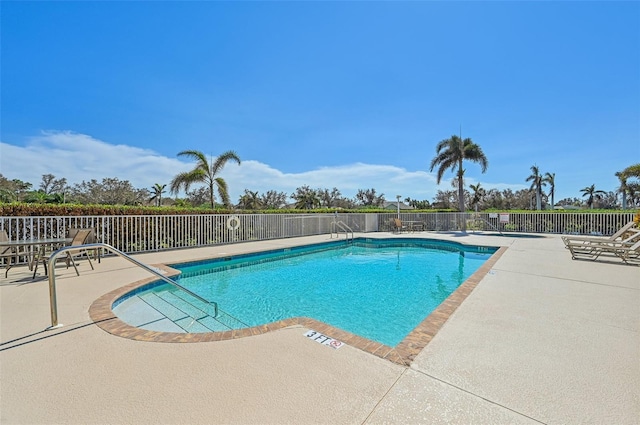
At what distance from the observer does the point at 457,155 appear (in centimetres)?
1891

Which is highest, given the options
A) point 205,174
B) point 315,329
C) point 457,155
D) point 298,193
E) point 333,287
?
point 457,155

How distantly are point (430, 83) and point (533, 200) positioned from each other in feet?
160

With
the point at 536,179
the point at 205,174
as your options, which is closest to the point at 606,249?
the point at 205,174

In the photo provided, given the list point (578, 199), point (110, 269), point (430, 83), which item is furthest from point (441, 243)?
point (578, 199)

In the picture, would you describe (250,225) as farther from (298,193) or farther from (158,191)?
(158,191)

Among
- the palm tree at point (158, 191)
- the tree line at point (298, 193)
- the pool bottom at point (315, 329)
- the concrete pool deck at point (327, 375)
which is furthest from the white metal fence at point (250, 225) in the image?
the palm tree at point (158, 191)

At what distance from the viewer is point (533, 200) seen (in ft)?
155

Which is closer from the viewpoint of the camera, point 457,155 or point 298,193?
point 457,155

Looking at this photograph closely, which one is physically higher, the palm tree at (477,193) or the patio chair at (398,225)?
the palm tree at (477,193)

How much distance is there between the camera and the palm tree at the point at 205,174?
1398cm

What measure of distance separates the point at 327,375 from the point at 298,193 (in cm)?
3470

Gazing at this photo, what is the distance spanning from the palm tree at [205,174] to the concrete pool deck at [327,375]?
11245 millimetres

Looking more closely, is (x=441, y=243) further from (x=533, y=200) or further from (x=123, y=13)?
(x=533, y=200)

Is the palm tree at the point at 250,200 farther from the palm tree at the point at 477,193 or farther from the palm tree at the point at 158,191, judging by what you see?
the palm tree at the point at 477,193
